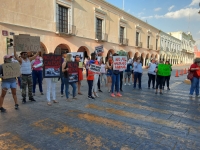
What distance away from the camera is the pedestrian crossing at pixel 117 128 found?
3.02 metres

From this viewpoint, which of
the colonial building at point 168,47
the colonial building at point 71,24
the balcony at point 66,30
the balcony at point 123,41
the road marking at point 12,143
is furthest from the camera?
the colonial building at point 168,47

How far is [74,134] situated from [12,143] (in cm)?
112

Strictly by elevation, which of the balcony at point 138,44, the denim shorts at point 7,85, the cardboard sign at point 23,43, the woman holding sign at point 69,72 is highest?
the balcony at point 138,44

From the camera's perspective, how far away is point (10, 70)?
15.3ft

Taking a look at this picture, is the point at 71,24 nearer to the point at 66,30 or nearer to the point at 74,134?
the point at 66,30

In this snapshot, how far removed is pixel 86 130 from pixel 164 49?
1818 inches

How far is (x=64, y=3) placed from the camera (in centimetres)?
1591

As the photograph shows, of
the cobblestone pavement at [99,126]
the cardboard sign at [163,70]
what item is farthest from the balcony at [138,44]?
the cobblestone pavement at [99,126]

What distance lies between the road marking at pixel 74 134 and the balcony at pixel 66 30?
12972 millimetres

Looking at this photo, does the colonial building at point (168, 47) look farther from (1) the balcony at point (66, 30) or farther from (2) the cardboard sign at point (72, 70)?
(2) the cardboard sign at point (72, 70)

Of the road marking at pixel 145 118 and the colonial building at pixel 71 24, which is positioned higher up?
the colonial building at pixel 71 24

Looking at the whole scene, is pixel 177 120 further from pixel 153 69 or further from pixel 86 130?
pixel 153 69

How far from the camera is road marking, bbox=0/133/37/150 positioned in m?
2.84

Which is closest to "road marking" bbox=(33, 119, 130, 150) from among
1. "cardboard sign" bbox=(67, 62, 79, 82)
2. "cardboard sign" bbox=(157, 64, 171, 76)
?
"cardboard sign" bbox=(67, 62, 79, 82)
